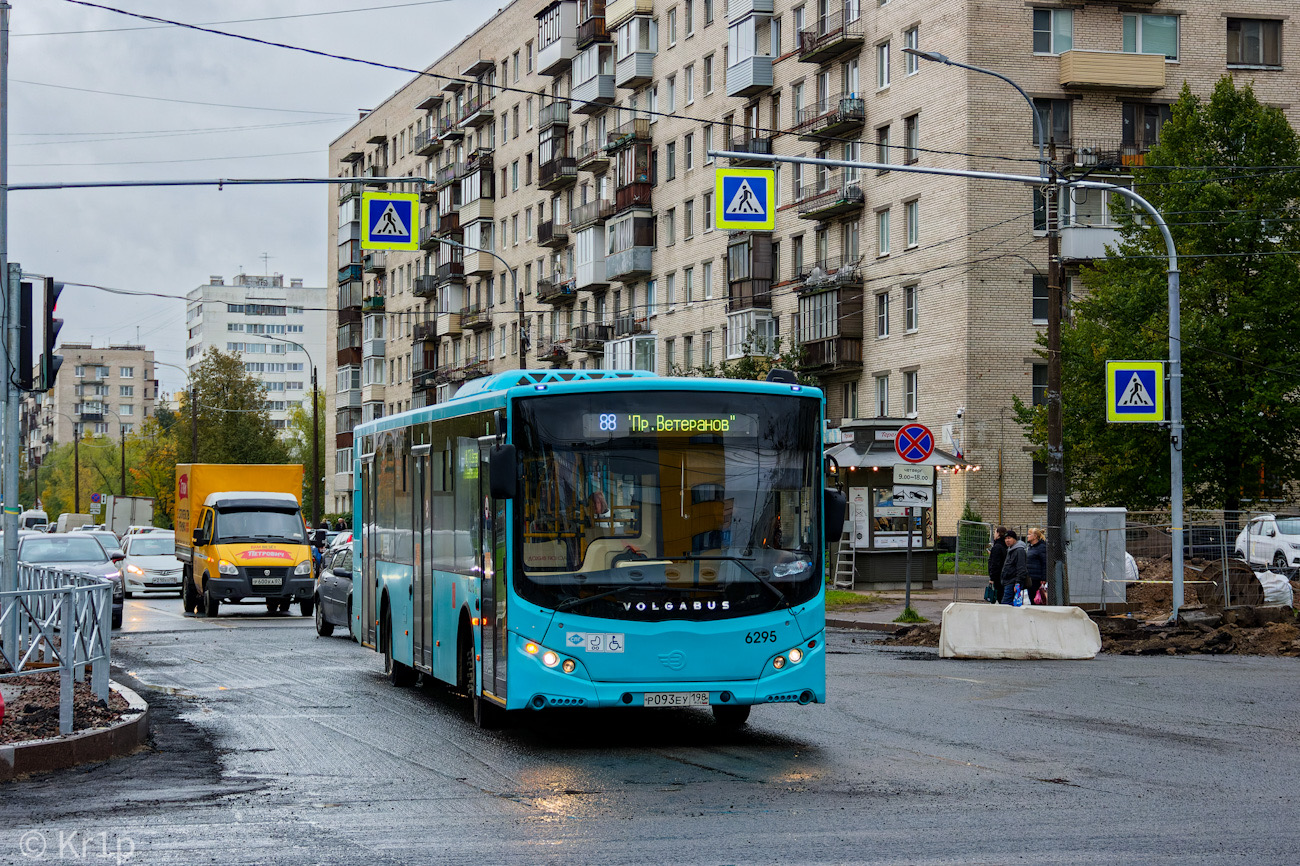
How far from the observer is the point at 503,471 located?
1204 centimetres

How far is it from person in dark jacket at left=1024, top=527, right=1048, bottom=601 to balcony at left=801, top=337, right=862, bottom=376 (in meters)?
25.5

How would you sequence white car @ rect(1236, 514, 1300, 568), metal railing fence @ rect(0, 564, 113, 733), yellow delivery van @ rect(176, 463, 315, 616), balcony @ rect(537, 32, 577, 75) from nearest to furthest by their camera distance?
metal railing fence @ rect(0, 564, 113, 733)
yellow delivery van @ rect(176, 463, 315, 616)
white car @ rect(1236, 514, 1300, 568)
balcony @ rect(537, 32, 577, 75)

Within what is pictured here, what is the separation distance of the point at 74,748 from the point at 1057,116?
42.3m

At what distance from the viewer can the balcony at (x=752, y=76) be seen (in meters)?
58.0

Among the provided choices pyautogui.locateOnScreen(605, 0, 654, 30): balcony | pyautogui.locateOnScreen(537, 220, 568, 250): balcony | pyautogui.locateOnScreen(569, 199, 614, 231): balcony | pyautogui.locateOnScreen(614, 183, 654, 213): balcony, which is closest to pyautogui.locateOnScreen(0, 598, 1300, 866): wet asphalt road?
pyautogui.locateOnScreen(614, 183, 654, 213): balcony

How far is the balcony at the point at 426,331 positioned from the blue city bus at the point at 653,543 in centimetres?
7762

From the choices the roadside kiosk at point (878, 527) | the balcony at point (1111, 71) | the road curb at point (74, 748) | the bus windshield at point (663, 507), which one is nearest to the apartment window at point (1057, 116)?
the balcony at point (1111, 71)

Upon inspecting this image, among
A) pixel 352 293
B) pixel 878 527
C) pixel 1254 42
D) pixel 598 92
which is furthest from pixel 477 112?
pixel 878 527

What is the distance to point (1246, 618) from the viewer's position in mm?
25016

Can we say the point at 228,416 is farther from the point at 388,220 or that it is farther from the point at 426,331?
the point at 388,220

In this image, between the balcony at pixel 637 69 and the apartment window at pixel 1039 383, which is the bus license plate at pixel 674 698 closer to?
the apartment window at pixel 1039 383

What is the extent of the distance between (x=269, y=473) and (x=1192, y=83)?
1171 inches

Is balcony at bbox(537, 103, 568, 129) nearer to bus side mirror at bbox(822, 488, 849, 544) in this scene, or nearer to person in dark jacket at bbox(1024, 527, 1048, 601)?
person in dark jacket at bbox(1024, 527, 1048, 601)

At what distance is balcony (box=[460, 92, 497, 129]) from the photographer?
8350 cm
